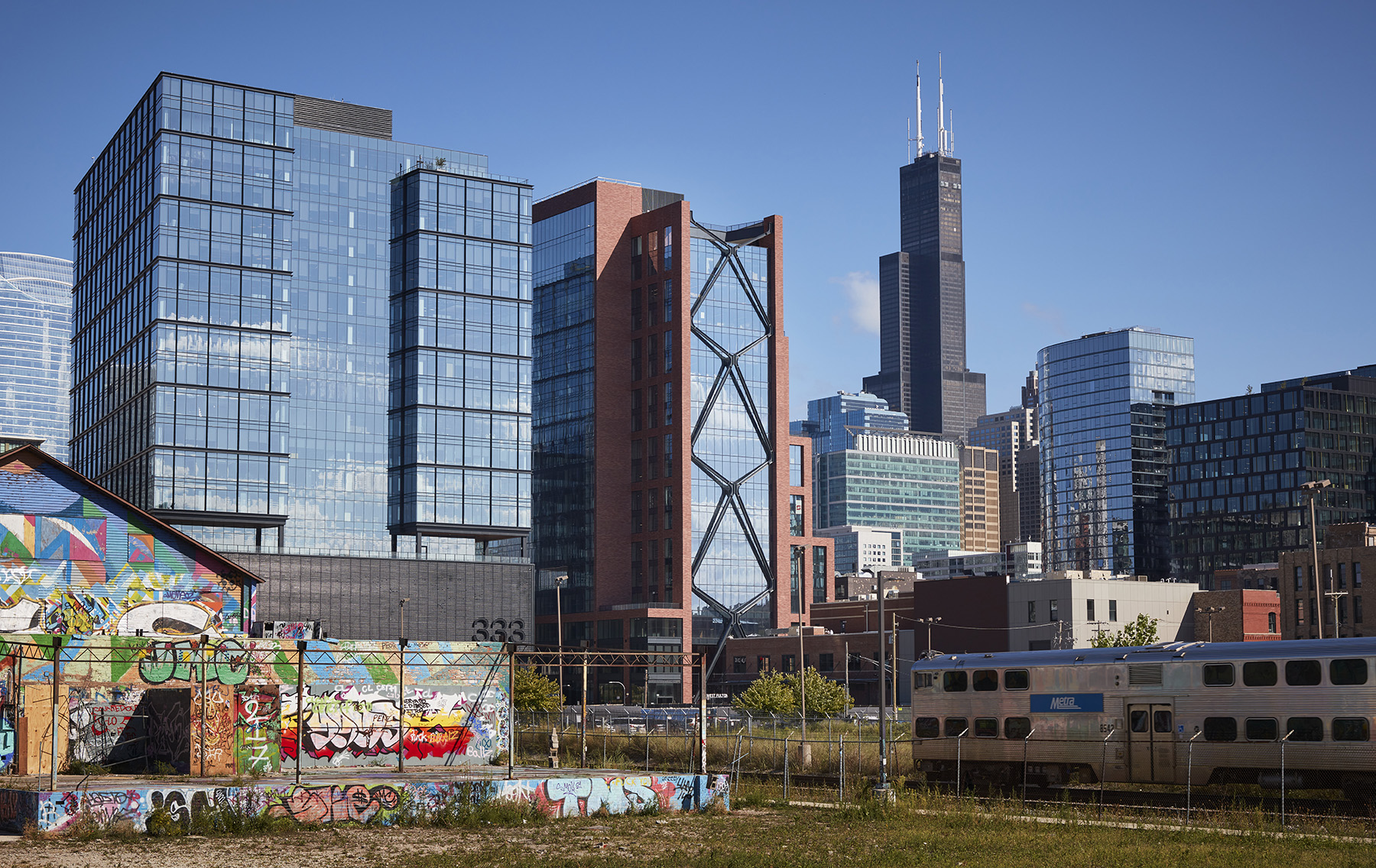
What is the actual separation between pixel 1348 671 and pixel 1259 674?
8.04ft

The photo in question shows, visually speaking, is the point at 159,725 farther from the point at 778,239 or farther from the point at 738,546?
the point at 778,239

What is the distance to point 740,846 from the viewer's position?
32500mm

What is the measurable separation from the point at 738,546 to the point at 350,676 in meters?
93.3

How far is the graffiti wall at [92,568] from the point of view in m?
60.8

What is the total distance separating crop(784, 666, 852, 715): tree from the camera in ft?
317

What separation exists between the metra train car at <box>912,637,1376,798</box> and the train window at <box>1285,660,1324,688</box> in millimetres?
30

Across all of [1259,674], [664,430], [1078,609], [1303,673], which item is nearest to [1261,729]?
[1259,674]

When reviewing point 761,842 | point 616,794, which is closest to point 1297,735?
point 761,842

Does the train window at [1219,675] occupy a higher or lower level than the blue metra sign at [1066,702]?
higher

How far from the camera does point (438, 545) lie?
12400 cm

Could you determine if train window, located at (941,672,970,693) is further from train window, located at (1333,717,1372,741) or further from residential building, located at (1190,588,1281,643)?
residential building, located at (1190,588,1281,643)

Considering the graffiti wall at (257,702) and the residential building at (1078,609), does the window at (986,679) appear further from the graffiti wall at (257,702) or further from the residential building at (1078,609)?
the residential building at (1078,609)

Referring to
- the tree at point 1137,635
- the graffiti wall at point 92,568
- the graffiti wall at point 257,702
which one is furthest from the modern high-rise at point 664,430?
the graffiti wall at point 257,702

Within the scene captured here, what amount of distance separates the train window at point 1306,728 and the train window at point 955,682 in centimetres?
1084
